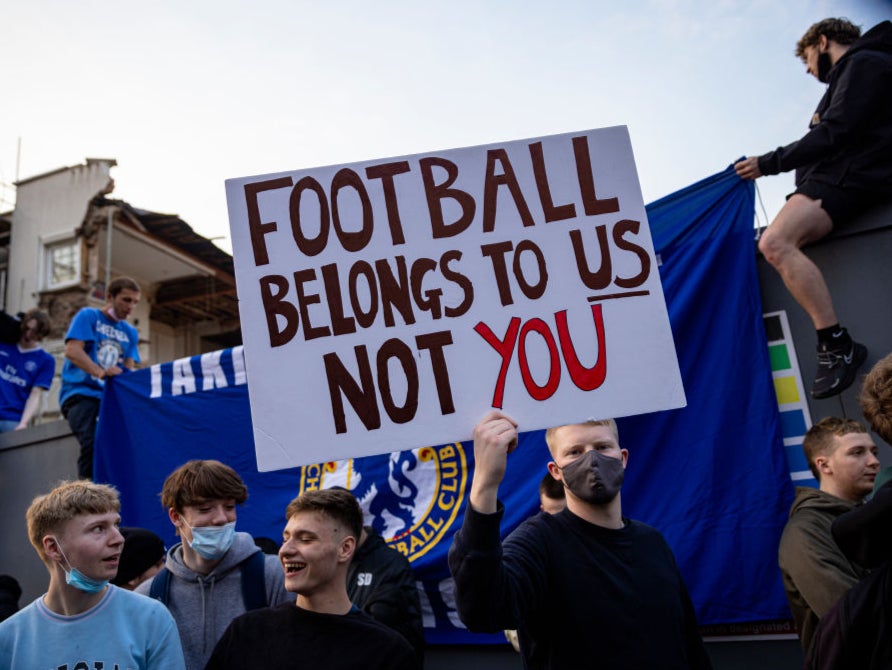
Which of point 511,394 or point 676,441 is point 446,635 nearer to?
point 676,441

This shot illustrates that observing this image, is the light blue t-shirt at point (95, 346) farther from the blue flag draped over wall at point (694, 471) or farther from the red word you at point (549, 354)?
the red word you at point (549, 354)

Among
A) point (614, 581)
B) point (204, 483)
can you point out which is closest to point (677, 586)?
point (614, 581)

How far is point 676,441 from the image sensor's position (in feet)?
12.7

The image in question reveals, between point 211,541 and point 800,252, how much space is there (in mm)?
3019

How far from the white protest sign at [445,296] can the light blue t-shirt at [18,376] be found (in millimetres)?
5309

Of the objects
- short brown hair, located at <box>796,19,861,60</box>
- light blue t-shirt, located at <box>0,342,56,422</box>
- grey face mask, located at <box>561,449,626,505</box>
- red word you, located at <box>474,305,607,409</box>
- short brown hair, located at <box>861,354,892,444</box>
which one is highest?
short brown hair, located at <box>796,19,861,60</box>

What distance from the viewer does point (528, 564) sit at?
2074mm

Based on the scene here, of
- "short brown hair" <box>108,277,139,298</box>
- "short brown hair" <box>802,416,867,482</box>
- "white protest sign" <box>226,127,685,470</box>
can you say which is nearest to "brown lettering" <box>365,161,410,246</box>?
"white protest sign" <box>226,127,685,470</box>

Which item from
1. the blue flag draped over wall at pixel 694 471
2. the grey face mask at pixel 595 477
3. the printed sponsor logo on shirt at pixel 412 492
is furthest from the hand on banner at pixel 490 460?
the printed sponsor logo on shirt at pixel 412 492

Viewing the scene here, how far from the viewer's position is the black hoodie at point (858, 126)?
365 cm

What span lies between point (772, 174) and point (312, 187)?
2.75m

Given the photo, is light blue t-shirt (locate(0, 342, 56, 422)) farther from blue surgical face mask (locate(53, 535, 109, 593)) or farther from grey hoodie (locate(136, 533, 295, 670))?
blue surgical face mask (locate(53, 535, 109, 593))

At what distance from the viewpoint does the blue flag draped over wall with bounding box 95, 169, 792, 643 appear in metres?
3.61

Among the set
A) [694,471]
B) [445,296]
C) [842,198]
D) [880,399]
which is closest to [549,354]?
[445,296]
